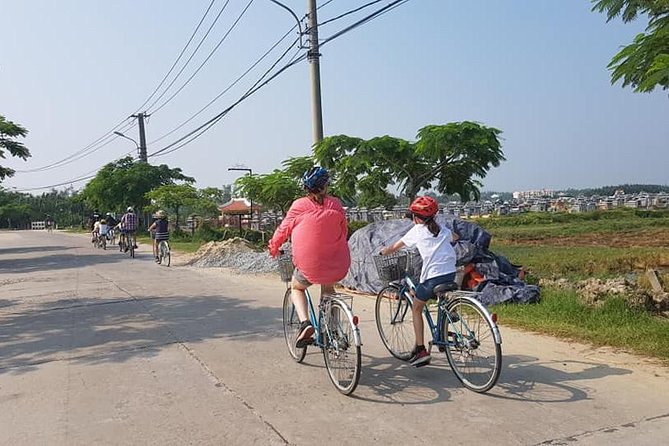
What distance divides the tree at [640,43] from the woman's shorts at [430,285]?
314 cm

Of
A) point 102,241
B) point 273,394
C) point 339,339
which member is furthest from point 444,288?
point 102,241

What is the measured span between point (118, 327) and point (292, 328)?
3.11 m

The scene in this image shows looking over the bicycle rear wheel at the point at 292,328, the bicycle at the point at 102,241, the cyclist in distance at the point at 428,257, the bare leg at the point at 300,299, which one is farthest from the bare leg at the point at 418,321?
the bicycle at the point at 102,241

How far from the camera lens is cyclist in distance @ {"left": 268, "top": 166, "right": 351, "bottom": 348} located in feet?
16.9

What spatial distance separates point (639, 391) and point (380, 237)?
636cm

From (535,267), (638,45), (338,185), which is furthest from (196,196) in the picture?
(638,45)

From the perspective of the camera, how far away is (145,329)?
7797 mm

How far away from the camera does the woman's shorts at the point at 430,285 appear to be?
5160 millimetres

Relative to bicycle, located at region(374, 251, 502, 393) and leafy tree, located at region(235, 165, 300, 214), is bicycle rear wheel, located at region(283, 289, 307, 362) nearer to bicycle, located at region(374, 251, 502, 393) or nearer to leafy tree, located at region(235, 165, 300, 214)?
bicycle, located at region(374, 251, 502, 393)

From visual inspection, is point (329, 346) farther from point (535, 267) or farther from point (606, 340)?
point (535, 267)

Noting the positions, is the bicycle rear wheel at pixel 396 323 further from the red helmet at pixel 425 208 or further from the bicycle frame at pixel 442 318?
the red helmet at pixel 425 208

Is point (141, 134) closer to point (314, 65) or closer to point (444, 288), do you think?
point (314, 65)

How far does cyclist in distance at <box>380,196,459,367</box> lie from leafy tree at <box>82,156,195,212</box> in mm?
38104

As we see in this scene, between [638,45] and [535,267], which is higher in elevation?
[638,45]
